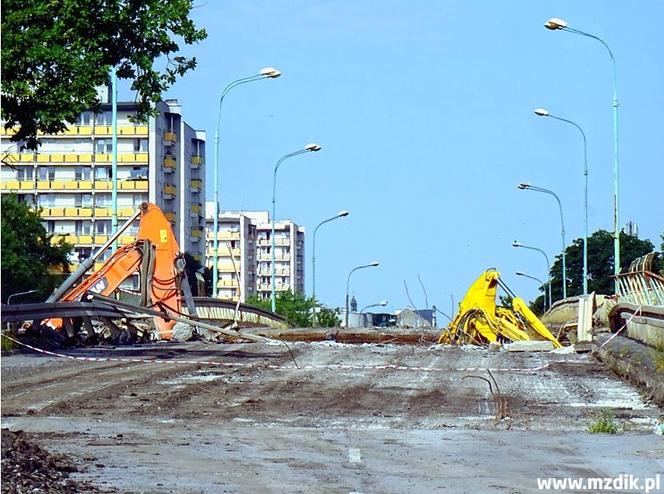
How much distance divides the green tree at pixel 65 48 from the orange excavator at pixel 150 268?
951 cm

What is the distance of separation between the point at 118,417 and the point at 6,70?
9.80m

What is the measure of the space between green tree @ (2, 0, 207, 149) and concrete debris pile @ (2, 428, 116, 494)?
13.0 m

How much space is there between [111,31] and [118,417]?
38.6 feet

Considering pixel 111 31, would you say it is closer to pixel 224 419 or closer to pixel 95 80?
pixel 95 80

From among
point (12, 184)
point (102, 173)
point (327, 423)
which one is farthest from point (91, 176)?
point (327, 423)

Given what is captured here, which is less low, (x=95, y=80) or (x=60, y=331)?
(x=95, y=80)

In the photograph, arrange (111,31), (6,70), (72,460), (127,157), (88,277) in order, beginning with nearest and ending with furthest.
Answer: (72,460)
(6,70)
(111,31)
(88,277)
(127,157)

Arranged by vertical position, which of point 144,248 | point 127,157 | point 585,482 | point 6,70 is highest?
point 127,157

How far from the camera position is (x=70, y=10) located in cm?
2361

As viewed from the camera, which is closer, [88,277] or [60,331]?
[60,331]

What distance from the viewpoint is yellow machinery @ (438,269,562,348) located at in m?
37.1

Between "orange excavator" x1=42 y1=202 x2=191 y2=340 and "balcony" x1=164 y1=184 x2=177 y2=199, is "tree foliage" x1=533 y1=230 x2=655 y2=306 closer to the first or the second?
"balcony" x1=164 y1=184 x2=177 y2=199

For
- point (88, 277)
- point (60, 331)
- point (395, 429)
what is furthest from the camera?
point (88, 277)

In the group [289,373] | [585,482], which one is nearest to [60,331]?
[289,373]
